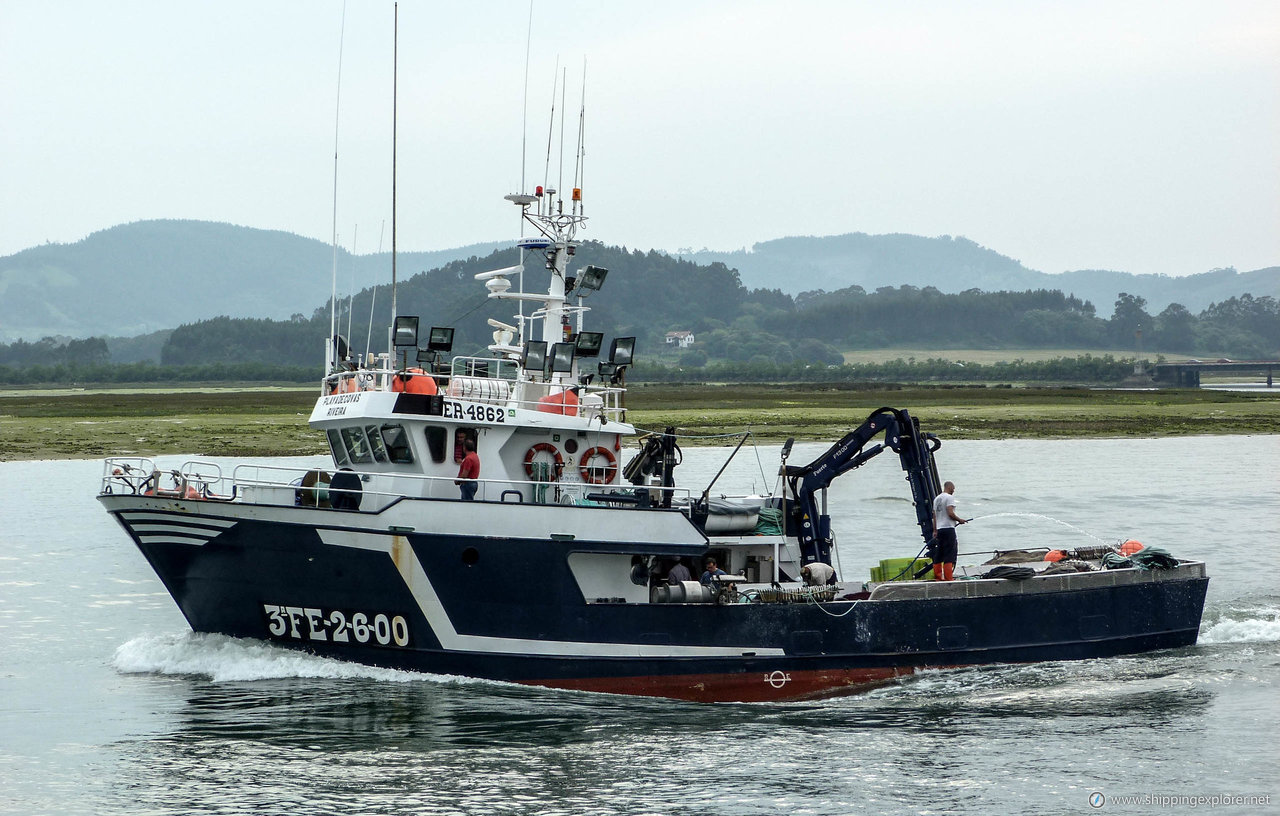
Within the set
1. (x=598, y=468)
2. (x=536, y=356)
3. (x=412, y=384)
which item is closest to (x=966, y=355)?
(x=598, y=468)

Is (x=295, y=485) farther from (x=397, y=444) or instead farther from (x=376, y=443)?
(x=397, y=444)

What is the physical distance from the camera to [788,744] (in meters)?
15.5

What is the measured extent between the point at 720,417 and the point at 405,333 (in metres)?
50.8

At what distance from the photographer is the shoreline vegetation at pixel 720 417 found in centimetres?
5519

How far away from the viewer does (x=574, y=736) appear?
15.5 metres

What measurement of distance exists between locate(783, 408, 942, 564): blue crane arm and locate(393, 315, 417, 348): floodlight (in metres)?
5.71

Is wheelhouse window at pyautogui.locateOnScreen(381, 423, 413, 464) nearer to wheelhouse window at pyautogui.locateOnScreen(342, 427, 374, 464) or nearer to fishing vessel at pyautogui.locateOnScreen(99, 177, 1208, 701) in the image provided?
fishing vessel at pyautogui.locateOnScreen(99, 177, 1208, 701)

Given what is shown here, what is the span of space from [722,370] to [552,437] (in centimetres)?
12710

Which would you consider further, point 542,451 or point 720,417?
point 720,417

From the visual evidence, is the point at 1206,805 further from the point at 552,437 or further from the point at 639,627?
the point at 552,437

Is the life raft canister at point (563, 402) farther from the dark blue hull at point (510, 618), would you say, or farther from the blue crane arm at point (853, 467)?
the blue crane arm at point (853, 467)

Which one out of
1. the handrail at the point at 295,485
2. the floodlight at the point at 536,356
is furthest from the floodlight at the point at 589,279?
the handrail at the point at 295,485

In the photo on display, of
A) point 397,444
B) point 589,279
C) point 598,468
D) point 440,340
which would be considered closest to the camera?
point 397,444

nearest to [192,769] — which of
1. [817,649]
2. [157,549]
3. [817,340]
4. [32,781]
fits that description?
[32,781]
